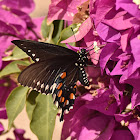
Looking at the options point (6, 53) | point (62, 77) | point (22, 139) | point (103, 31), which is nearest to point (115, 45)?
point (103, 31)

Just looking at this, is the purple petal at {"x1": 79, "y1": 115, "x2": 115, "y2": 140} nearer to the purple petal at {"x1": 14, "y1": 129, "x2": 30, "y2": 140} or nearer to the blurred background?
the purple petal at {"x1": 14, "y1": 129, "x2": 30, "y2": 140}

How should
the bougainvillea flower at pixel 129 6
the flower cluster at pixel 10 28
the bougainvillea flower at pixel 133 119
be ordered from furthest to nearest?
1. the flower cluster at pixel 10 28
2. the bougainvillea flower at pixel 133 119
3. the bougainvillea flower at pixel 129 6

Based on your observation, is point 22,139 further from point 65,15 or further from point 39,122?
point 65,15

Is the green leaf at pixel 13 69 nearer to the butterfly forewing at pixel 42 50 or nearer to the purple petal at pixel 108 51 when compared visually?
the butterfly forewing at pixel 42 50

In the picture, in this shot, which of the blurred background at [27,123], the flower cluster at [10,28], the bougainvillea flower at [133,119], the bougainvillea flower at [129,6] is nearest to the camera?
the bougainvillea flower at [129,6]

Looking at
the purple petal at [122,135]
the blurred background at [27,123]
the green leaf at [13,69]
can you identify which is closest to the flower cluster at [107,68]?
the purple petal at [122,135]

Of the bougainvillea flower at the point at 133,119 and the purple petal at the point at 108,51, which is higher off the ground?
the purple petal at the point at 108,51

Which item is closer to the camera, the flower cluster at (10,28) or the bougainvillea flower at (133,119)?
the bougainvillea flower at (133,119)
